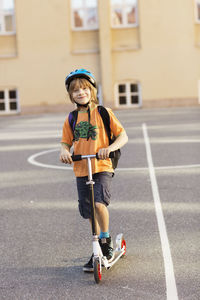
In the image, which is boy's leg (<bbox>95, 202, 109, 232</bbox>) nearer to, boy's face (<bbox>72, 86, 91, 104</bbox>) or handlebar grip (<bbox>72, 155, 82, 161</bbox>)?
handlebar grip (<bbox>72, 155, 82, 161</bbox>)

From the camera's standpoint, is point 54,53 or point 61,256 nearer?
point 61,256

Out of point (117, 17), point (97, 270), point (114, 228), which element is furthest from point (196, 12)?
point (97, 270)

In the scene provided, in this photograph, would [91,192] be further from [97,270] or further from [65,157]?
[97,270]

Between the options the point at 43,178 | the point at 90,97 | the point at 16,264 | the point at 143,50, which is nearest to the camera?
the point at 90,97

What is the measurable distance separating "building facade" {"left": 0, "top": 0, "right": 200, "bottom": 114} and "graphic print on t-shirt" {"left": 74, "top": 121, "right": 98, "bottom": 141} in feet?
86.7

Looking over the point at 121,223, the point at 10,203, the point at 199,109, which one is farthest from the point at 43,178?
the point at 199,109

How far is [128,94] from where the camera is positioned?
3288cm

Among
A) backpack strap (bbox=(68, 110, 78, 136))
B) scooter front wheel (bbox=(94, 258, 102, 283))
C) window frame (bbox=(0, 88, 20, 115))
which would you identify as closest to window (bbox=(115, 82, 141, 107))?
window frame (bbox=(0, 88, 20, 115))

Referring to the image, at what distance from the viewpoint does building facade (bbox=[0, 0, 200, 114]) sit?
3206cm

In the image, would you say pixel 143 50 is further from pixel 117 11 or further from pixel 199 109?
pixel 199 109

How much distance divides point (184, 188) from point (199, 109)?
19511 mm

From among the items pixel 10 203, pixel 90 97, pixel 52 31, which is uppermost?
pixel 52 31

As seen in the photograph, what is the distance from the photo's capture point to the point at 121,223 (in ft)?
25.8

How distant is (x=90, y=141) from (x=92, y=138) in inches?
1.1
